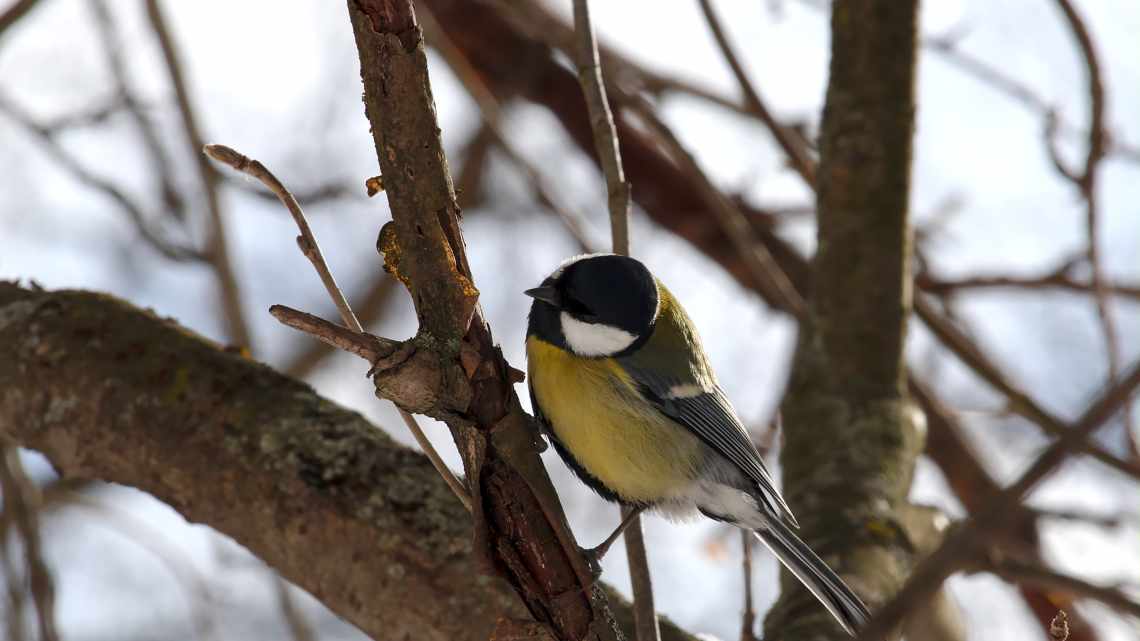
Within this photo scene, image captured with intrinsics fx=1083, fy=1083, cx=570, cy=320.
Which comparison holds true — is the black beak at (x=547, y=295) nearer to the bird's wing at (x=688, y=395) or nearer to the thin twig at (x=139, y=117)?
the bird's wing at (x=688, y=395)

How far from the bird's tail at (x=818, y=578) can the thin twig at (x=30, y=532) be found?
1.75 meters

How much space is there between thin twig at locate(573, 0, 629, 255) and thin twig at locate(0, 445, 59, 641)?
5.45 ft

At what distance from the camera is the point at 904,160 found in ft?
10.7

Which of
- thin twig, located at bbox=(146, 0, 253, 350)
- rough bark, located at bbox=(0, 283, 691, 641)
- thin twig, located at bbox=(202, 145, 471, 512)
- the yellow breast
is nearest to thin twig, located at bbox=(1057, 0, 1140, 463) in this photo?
the yellow breast

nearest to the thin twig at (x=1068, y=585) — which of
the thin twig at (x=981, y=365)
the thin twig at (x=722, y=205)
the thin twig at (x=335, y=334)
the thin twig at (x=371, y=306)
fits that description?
the thin twig at (x=335, y=334)

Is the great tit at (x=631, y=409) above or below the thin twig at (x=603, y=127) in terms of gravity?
below

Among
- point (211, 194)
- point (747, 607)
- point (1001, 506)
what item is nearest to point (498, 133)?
point (211, 194)

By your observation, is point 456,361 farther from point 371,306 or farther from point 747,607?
point 371,306

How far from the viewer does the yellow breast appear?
8.75 ft

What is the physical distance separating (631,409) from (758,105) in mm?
1217

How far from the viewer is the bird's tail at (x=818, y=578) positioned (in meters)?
2.26

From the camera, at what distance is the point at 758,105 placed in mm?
3408

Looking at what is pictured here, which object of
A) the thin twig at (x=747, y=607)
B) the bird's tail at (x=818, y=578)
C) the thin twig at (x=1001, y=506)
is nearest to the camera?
the thin twig at (x=1001, y=506)

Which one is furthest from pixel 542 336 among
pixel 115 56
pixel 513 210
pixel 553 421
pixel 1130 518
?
pixel 513 210
